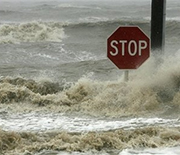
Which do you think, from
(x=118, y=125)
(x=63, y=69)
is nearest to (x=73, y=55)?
(x=63, y=69)

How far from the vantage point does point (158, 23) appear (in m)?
6.62

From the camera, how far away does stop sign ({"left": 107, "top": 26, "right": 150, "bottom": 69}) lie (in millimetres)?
6066

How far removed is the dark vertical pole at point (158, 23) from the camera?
21.5 ft

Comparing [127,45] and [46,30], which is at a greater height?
[127,45]

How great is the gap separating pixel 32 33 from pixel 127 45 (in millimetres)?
15227

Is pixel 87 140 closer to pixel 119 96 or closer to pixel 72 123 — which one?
pixel 72 123

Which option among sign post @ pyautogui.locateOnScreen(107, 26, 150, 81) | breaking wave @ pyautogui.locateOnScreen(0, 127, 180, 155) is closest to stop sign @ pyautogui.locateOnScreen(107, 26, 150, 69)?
sign post @ pyautogui.locateOnScreen(107, 26, 150, 81)

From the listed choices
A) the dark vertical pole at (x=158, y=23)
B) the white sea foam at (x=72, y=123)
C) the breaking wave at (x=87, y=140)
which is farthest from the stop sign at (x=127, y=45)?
the breaking wave at (x=87, y=140)

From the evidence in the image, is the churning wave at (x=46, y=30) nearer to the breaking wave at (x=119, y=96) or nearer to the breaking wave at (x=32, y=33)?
the breaking wave at (x=32, y=33)

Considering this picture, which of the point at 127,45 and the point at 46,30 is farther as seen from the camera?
the point at 46,30

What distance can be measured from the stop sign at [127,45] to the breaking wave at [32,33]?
1272 cm

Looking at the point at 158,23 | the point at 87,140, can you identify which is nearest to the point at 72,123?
the point at 87,140

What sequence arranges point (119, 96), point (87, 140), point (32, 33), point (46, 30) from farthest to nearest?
point (46, 30)
point (32, 33)
point (119, 96)
point (87, 140)

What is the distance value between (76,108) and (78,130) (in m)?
1.22
